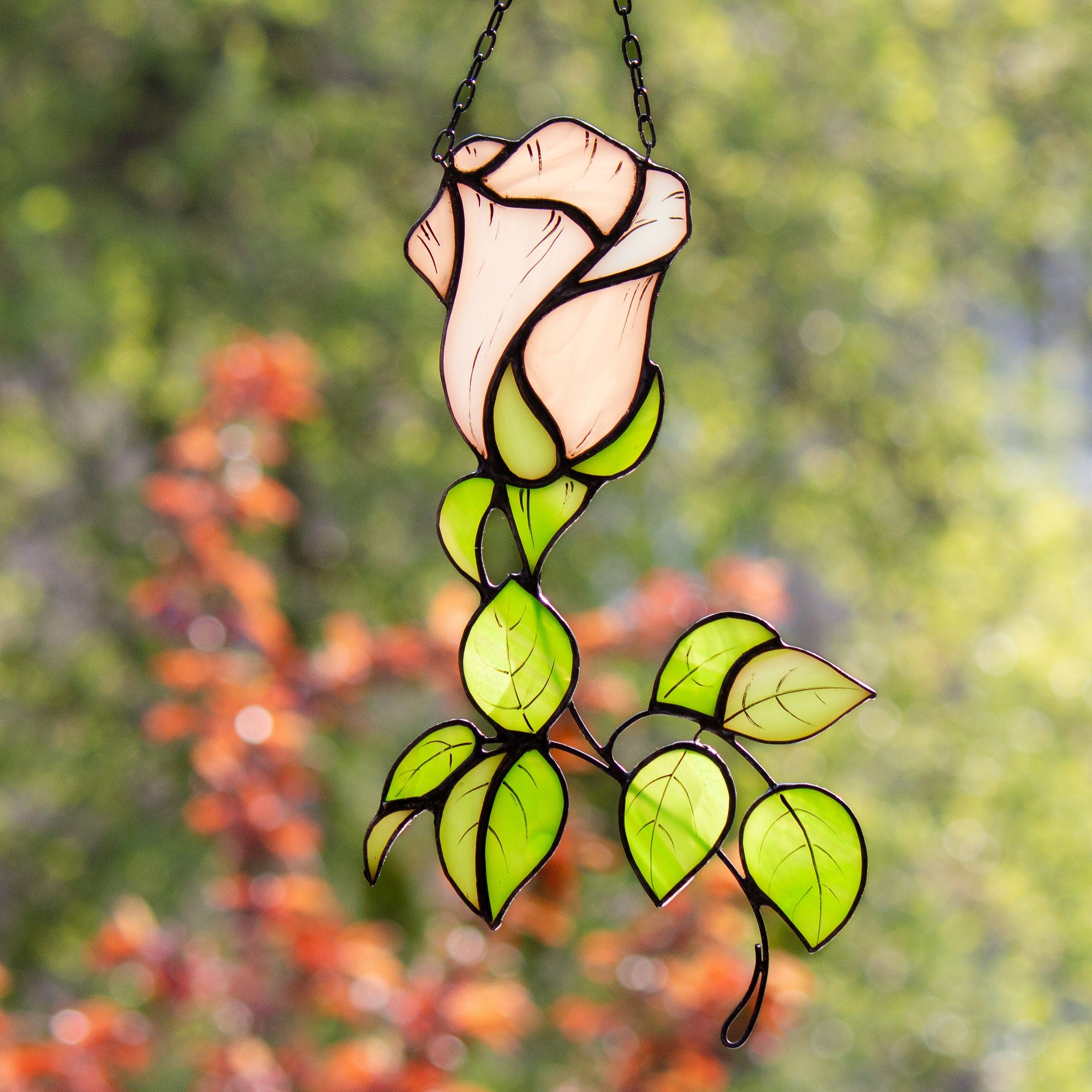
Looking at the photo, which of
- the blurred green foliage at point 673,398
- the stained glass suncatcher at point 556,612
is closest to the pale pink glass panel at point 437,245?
the stained glass suncatcher at point 556,612

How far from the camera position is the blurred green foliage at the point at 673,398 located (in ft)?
6.13

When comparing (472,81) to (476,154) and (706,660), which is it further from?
(706,660)

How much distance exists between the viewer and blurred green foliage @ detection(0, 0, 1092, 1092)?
1868 mm

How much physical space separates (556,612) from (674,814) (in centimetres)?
9

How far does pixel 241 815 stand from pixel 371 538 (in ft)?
2.76

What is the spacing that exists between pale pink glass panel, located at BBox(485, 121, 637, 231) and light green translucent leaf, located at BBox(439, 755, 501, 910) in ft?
0.77

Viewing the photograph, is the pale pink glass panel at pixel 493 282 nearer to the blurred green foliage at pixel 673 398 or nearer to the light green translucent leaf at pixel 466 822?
the light green translucent leaf at pixel 466 822

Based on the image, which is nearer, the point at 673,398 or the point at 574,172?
the point at 574,172

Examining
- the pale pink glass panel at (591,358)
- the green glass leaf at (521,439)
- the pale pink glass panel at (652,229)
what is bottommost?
the green glass leaf at (521,439)

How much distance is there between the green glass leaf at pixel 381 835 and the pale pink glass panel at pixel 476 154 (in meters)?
0.27

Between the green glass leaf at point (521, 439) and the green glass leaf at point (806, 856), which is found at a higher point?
the green glass leaf at point (521, 439)

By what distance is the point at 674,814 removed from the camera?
1.51 feet

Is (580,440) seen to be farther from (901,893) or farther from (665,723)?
(901,893)

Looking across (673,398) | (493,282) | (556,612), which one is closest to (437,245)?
→ (493,282)
